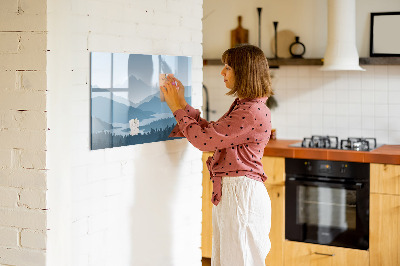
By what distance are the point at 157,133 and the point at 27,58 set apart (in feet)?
2.80

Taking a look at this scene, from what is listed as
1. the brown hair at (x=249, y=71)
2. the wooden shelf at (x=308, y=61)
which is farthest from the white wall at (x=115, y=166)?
the wooden shelf at (x=308, y=61)

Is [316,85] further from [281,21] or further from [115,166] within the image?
[115,166]

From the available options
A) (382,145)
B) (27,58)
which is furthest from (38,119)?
(382,145)

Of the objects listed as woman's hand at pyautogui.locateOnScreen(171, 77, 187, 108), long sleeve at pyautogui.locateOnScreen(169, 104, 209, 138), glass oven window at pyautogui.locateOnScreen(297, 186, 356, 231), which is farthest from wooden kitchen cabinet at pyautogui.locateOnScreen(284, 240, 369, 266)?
woman's hand at pyautogui.locateOnScreen(171, 77, 187, 108)

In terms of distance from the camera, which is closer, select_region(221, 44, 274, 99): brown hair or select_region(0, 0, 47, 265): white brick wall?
select_region(0, 0, 47, 265): white brick wall

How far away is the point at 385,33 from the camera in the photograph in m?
4.68

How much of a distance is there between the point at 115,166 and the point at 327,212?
85.7 inches

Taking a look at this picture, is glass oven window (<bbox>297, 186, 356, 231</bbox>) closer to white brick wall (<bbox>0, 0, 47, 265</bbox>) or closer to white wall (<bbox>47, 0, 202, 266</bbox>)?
white wall (<bbox>47, 0, 202, 266</bbox>)

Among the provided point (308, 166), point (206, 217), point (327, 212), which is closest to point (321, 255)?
point (327, 212)

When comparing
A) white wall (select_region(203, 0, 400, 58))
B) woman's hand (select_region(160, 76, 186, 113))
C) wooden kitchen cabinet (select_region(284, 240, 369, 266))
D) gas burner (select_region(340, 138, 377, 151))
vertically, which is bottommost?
wooden kitchen cabinet (select_region(284, 240, 369, 266))

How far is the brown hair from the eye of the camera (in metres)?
2.79

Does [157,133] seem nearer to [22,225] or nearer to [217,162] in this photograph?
[217,162]

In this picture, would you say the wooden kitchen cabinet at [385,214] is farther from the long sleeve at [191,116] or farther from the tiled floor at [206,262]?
the long sleeve at [191,116]

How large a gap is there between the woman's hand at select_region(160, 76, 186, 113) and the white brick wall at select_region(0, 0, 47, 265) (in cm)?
77
